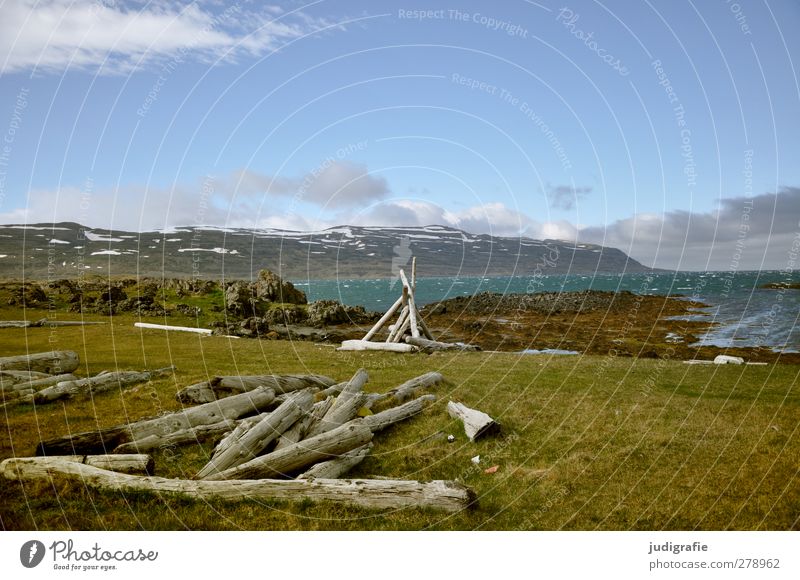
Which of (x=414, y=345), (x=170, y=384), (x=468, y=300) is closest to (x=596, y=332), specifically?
(x=414, y=345)

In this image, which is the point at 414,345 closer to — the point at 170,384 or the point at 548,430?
the point at 170,384

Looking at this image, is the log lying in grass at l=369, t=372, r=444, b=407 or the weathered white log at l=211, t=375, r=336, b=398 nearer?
the weathered white log at l=211, t=375, r=336, b=398

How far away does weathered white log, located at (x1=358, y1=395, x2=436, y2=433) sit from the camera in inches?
560

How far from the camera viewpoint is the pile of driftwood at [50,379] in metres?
16.9

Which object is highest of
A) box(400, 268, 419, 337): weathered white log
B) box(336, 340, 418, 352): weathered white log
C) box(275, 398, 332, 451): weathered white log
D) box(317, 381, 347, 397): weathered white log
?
box(400, 268, 419, 337): weathered white log

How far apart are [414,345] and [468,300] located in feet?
158

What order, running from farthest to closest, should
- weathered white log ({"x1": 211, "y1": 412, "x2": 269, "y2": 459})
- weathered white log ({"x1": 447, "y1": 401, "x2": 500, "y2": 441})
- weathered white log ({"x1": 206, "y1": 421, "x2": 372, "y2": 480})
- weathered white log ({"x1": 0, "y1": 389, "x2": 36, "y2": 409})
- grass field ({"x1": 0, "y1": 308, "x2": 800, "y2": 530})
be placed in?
weathered white log ({"x1": 0, "y1": 389, "x2": 36, "y2": 409}) < weathered white log ({"x1": 447, "y1": 401, "x2": 500, "y2": 441}) < weathered white log ({"x1": 211, "y1": 412, "x2": 269, "y2": 459}) < weathered white log ({"x1": 206, "y1": 421, "x2": 372, "y2": 480}) < grass field ({"x1": 0, "y1": 308, "x2": 800, "y2": 530})

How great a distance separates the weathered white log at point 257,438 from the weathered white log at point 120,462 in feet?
3.55

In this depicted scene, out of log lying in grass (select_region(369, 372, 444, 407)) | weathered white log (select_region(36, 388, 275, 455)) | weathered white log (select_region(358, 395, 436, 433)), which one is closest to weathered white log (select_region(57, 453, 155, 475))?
weathered white log (select_region(36, 388, 275, 455))

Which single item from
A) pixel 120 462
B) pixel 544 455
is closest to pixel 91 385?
pixel 120 462

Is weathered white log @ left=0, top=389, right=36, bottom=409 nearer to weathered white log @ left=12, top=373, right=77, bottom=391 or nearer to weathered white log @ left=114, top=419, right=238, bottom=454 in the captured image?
weathered white log @ left=12, top=373, right=77, bottom=391

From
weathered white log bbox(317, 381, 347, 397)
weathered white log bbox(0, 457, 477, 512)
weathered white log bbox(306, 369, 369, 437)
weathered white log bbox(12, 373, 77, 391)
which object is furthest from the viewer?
weathered white log bbox(12, 373, 77, 391)

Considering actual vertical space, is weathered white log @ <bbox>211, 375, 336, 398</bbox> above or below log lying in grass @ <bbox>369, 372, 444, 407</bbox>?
above

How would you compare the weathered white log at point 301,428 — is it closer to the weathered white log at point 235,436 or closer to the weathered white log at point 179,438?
the weathered white log at point 235,436
